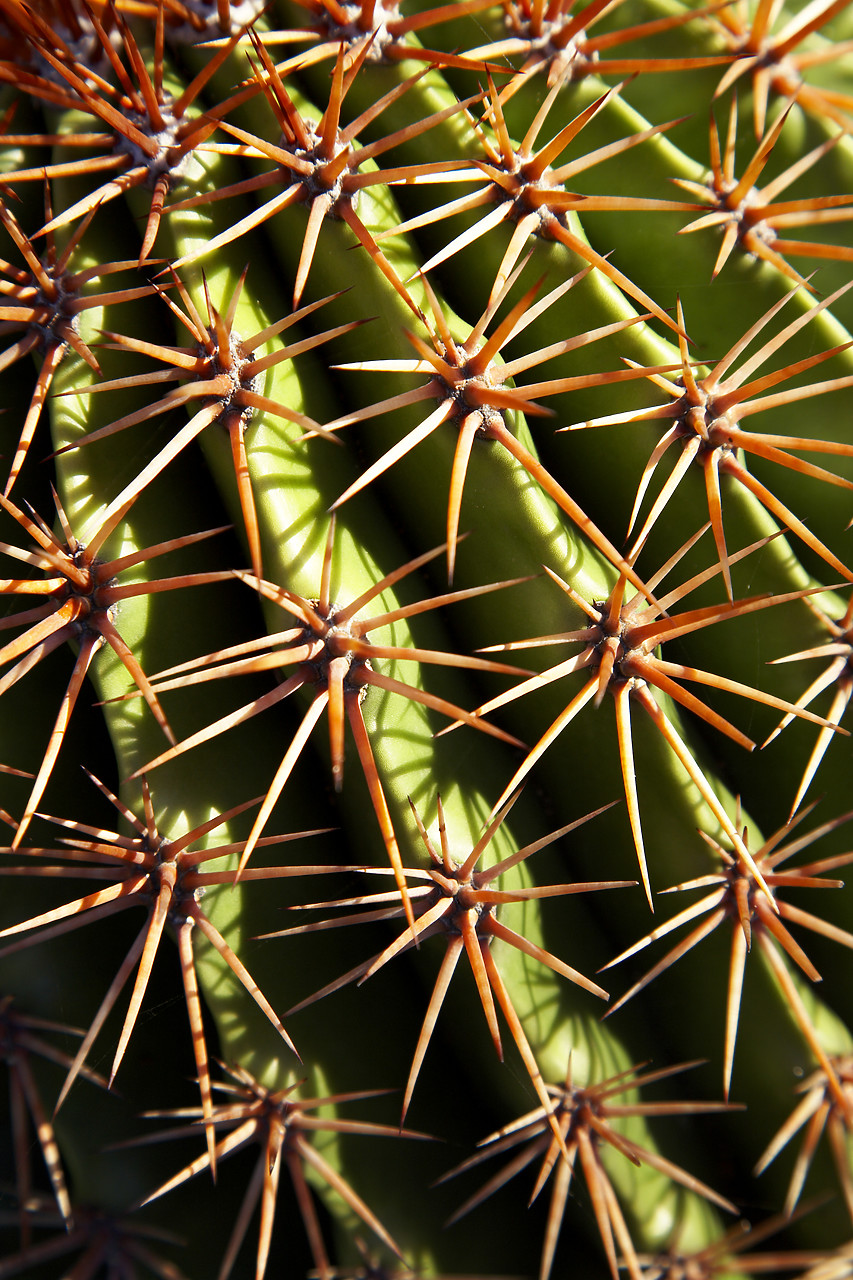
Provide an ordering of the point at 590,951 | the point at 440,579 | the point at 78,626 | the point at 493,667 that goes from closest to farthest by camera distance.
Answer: the point at 493,667 < the point at 78,626 < the point at 440,579 < the point at 590,951

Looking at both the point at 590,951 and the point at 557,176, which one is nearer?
the point at 557,176

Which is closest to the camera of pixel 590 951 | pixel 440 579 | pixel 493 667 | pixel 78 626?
pixel 493 667

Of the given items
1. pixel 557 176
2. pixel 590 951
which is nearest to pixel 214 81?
pixel 557 176

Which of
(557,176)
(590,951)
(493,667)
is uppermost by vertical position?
(557,176)

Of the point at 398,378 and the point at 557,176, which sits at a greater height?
the point at 557,176

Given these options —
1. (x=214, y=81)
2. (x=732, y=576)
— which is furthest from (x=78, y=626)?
(x=732, y=576)

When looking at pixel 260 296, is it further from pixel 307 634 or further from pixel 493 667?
pixel 493 667

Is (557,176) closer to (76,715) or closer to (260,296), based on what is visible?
(260,296)
